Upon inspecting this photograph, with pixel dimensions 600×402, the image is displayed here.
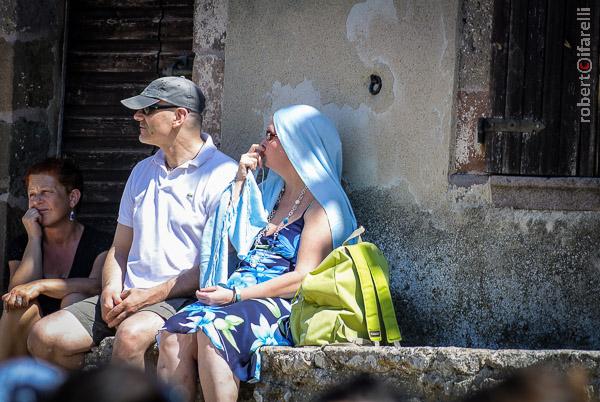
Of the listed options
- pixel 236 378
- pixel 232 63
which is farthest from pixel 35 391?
pixel 232 63

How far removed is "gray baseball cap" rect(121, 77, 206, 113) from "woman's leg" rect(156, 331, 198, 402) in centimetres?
116

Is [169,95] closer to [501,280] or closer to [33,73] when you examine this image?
[33,73]

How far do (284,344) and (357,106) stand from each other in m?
1.35

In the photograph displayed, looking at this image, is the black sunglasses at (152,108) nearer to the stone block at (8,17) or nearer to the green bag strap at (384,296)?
the green bag strap at (384,296)

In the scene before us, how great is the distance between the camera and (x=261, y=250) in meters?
5.39

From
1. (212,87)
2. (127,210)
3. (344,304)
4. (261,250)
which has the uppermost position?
(212,87)

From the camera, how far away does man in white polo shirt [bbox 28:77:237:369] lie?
5.26m

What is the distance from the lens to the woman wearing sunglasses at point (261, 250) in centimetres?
489

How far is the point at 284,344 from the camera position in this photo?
5.06 metres

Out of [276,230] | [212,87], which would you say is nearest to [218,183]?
[276,230]

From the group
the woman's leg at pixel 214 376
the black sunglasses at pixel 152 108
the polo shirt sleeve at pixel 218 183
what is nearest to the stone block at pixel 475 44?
the polo shirt sleeve at pixel 218 183

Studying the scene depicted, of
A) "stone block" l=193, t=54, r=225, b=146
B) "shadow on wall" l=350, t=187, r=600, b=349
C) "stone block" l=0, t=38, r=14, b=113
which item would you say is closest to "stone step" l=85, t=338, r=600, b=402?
"shadow on wall" l=350, t=187, r=600, b=349

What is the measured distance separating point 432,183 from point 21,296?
2003mm

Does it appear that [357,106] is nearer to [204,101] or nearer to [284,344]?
[204,101]
